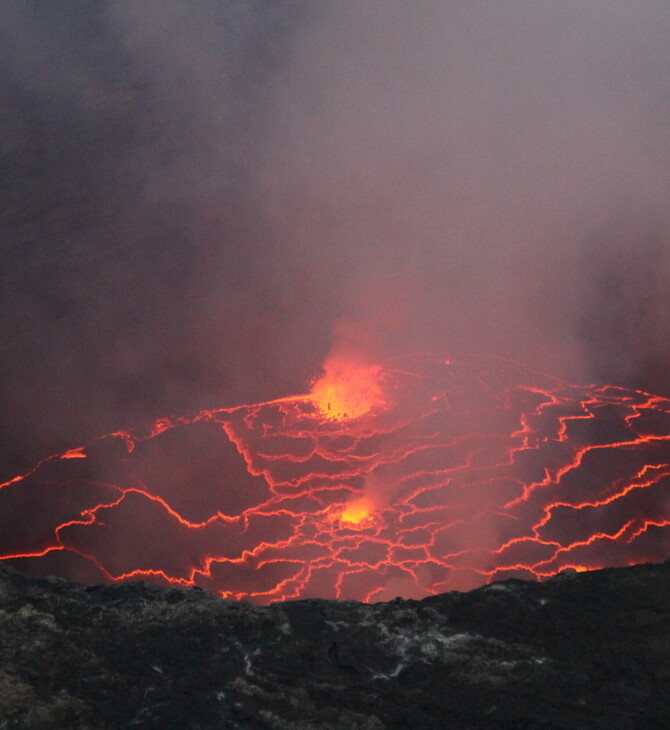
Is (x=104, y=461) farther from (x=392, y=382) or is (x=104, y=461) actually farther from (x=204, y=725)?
(x=204, y=725)

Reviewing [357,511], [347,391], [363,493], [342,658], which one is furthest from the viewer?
[347,391]

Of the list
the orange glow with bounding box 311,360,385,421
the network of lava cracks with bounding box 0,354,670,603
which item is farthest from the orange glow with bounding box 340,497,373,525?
the orange glow with bounding box 311,360,385,421

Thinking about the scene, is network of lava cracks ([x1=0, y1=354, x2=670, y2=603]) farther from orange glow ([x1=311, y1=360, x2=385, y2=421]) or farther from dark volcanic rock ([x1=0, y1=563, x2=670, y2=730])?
dark volcanic rock ([x1=0, y1=563, x2=670, y2=730])

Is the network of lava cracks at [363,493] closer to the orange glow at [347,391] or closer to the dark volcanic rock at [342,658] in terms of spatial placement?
the orange glow at [347,391]

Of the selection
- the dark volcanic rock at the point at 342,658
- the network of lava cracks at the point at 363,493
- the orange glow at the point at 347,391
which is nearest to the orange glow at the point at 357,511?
the network of lava cracks at the point at 363,493

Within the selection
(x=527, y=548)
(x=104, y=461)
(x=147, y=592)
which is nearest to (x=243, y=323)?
(x=104, y=461)

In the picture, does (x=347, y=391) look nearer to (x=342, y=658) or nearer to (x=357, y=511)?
(x=357, y=511)

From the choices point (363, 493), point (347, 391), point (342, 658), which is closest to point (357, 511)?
point (363, 493)
